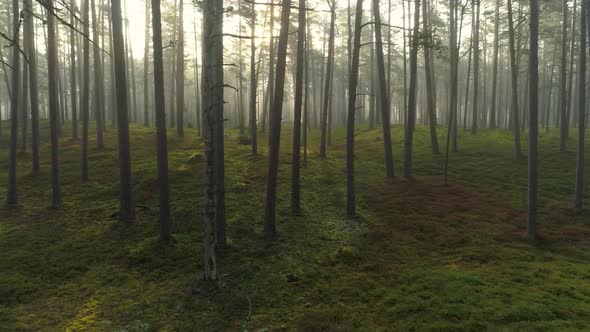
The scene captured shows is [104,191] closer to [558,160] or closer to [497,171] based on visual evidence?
[497,171]

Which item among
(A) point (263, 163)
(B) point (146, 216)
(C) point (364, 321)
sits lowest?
(C) point (364, 321)

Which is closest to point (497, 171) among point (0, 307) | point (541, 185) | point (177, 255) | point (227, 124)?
point (541, 185)

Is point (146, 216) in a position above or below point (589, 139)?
below

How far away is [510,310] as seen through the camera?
746 cm

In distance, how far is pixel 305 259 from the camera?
34.4 feet

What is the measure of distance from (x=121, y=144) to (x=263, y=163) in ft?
29.3

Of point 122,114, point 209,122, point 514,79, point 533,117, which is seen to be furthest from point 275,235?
point 514,79

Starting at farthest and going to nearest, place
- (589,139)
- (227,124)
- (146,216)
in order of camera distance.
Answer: (227,124) < (589,139) < (146,216)

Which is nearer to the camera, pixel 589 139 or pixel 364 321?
pixel 364 321

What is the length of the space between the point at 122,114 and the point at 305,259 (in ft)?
25.6

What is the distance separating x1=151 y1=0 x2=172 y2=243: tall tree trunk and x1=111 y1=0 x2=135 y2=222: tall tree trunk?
178 cm

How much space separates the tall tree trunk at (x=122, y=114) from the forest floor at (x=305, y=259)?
0.79 m

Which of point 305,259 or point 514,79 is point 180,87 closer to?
point 305,259

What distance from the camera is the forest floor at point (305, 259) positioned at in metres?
7.76
